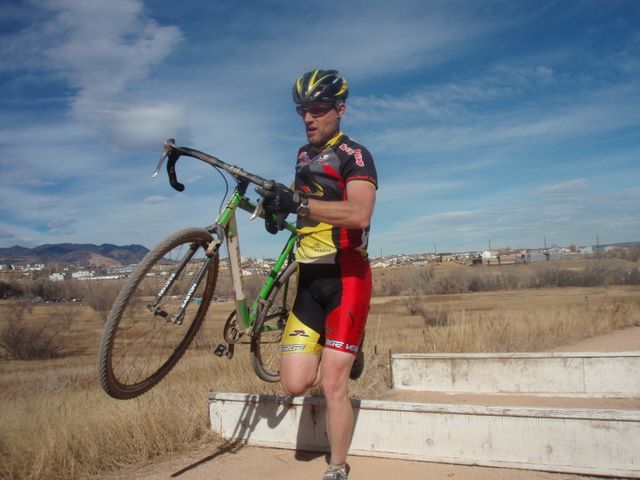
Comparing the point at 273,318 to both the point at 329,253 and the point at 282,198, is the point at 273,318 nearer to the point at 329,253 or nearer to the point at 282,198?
the point at 329,253

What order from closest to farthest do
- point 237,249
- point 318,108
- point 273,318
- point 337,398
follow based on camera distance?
→ point 337,398 < point 318,108 < point 237,249 < point 273,318

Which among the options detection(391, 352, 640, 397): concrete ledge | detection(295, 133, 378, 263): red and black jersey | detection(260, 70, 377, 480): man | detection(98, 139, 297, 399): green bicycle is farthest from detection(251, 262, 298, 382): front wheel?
detection(391, 352, 640, 397): concrete ledge

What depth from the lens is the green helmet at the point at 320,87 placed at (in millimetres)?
3748

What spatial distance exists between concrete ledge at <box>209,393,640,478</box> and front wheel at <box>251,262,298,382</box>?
568 millimetres

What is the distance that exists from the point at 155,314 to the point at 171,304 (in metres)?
0.13

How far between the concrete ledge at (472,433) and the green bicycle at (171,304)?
780mm

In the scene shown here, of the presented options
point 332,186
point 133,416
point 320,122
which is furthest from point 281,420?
point 320,122

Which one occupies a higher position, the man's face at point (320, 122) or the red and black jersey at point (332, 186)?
the man's face at point (320, 122)

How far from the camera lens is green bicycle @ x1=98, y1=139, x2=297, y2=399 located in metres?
3.52

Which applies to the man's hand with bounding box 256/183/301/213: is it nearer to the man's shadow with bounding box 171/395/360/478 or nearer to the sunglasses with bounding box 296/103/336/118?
the sunglasses with bounding box 296/103/336/118

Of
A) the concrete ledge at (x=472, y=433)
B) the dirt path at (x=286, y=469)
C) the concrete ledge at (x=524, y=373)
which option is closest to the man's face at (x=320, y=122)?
the concrete ledge at (x=472, y=433)

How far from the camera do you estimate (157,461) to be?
4273mm

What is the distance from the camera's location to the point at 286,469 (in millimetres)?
4008

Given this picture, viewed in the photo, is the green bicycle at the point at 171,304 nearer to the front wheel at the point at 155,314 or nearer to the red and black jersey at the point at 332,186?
the front wheel at the point at 155,314
